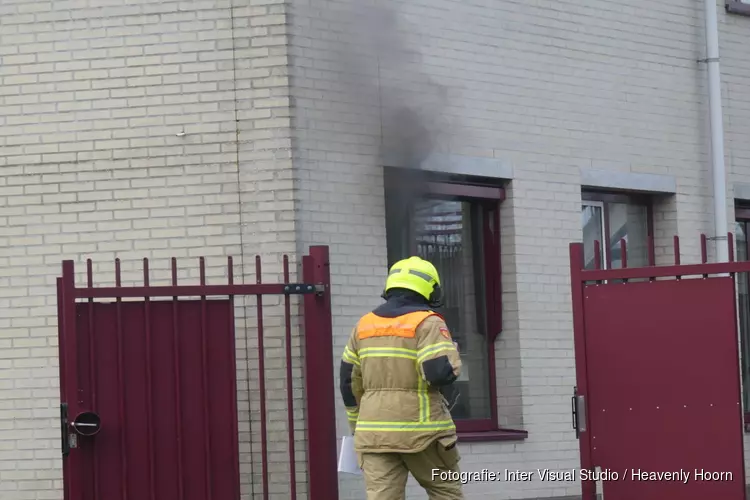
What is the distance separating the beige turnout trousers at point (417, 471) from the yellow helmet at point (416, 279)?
2.36 ft

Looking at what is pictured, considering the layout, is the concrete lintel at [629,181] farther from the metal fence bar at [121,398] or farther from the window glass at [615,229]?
the metal fence bar at [121,398]

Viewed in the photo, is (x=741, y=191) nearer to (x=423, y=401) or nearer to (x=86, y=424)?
(x=423, y=401)

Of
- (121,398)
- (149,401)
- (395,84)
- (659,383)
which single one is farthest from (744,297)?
(121,398)

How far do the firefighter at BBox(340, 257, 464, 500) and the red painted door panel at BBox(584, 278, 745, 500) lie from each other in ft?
2.51

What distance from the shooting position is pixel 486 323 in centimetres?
898

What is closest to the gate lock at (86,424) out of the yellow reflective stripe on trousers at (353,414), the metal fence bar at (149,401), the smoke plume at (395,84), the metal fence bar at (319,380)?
the metal fence bar at (149,401)

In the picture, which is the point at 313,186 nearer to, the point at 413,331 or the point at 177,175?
the point at 177,175

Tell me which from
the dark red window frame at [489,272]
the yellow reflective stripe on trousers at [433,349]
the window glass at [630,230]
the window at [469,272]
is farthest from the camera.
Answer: the window glass at [630,230]

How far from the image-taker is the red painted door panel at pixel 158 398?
21.1 feet

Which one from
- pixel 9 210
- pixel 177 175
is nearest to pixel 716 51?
pixel 177 175

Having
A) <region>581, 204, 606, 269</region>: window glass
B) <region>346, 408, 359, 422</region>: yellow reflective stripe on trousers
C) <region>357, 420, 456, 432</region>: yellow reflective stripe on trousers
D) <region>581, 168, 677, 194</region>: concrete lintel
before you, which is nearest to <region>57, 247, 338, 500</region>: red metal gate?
<region>346, 408, 359, 422</region>: yellow reflective stripe on trousers

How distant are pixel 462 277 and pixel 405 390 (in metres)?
3.16

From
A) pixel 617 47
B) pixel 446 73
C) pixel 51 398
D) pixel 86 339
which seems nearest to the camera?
pixel 86 339

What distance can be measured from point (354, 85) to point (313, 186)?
0.79 m
